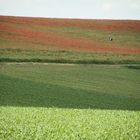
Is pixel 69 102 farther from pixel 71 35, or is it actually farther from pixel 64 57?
pixel 71 35

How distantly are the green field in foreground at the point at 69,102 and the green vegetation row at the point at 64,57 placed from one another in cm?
261

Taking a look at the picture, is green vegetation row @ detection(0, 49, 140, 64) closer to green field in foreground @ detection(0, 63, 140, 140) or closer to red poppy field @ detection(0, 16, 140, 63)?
red poppy field @ detection(0, 16, 140, 63)

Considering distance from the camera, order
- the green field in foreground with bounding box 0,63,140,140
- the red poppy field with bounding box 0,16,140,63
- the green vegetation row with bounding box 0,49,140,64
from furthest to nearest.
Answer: the red poppy field with bounding box 0,16,140,63, the green vegetation row with bounding box 0,49,140,64, the green field in foreground with bounding box 0,63,140,140

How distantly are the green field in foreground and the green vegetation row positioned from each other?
2607 mm

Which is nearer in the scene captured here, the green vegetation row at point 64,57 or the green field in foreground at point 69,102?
the green field in foreground at point 69,102

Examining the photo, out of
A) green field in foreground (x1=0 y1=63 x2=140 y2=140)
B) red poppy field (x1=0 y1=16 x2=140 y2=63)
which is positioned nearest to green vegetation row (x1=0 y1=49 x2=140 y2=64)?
red poppy field (x1=0 y1=16 x2=140 y2=63)

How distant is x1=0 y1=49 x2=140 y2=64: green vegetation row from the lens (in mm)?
43653

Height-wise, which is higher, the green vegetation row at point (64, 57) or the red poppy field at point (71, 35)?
the green vegetation row at point (64, 57)

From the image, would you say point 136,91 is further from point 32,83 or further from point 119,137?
point 119,137

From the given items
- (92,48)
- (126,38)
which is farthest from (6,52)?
(126,38)

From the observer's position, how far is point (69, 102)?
26.5 m

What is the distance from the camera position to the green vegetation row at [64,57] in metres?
43.7

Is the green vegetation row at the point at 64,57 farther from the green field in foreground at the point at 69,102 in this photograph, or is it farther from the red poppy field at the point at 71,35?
the green field in foreground at the point at 69,102

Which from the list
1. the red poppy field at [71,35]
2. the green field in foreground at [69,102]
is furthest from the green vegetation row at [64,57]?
the green field in foreground at [69,102]
